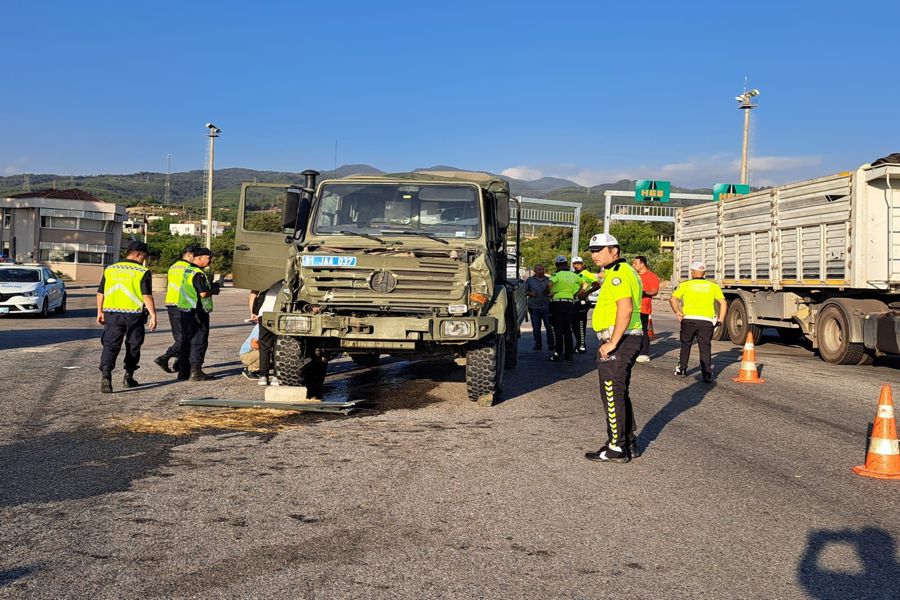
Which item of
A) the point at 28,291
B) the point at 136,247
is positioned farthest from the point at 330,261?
the point at 28,291

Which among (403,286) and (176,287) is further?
(176,287)

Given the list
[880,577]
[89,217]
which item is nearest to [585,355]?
[880,577]

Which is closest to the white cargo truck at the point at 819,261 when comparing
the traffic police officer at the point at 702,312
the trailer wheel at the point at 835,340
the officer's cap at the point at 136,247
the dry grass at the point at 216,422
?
the trailer wheel at the point at 835,340

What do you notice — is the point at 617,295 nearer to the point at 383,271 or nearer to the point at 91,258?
the point at 383,271

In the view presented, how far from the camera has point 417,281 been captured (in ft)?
29.8

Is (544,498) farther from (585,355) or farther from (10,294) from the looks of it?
(10,294)

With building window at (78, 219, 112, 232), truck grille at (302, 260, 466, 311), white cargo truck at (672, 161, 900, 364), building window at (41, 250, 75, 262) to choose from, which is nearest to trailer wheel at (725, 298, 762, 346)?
white cargo truck at (672, 161, 900, 364)

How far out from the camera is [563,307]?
47.5 ft

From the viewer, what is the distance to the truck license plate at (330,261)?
9117 millimetres

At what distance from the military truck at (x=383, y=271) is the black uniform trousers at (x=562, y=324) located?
405 centimetres

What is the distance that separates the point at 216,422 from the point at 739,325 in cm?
1394

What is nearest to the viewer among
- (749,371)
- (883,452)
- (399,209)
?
(883,452)

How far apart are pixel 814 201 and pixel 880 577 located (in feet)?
41.0

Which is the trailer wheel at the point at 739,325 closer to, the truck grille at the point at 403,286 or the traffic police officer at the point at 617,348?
the truck grille at the point at 403,286
